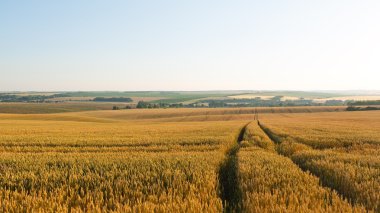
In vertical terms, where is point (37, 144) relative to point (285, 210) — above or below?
below

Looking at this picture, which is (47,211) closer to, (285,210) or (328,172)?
(285,210)

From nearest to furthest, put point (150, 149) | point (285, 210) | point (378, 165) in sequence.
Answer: point (285, 210)
point (378, 165)
point (150, 149)

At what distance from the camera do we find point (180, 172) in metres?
9.22

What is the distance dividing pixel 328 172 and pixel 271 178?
7.18 ft

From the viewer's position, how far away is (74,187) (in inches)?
310

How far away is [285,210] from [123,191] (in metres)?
3.74

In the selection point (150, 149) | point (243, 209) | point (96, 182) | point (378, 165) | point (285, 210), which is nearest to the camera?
point (285, 210)

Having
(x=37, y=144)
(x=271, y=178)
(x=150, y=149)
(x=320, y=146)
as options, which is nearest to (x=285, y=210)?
(x=271, y=178)

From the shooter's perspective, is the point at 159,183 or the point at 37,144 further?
the point at 37,144

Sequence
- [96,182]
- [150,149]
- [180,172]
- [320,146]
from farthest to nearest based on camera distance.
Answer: [320,146] < [150,149] < [180,172] < [96,182]

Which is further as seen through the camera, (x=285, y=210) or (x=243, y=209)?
(x=243, y=209)

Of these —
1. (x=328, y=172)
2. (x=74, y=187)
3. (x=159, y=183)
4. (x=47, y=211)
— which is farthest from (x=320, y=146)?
(x=47, y=211)

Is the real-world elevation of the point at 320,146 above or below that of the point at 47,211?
below

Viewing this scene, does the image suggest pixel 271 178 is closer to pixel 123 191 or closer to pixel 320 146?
pixel 123 191
